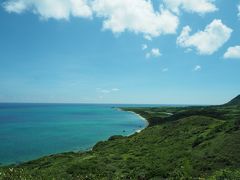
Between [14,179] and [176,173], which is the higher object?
[14,179]

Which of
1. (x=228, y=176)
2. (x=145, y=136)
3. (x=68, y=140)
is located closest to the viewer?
(x=228, y=176)

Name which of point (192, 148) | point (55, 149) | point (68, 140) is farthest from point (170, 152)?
point (68, 140)

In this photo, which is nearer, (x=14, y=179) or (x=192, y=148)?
(x=14, y=179)

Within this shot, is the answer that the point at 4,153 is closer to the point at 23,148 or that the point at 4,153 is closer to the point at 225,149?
the point at 23,148

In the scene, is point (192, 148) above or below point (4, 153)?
above

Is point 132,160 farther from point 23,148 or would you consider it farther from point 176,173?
point 23,148

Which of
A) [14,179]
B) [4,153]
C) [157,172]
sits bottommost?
[4,153]

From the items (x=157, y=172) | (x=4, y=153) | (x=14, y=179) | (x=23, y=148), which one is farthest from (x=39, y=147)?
(x=14, y=179)

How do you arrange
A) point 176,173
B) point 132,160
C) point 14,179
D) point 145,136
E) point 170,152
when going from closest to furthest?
point 14,179
point 176,173
point 132,160
point 170,152
point 145,136

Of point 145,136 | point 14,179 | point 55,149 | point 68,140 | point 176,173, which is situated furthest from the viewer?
point 68,140
